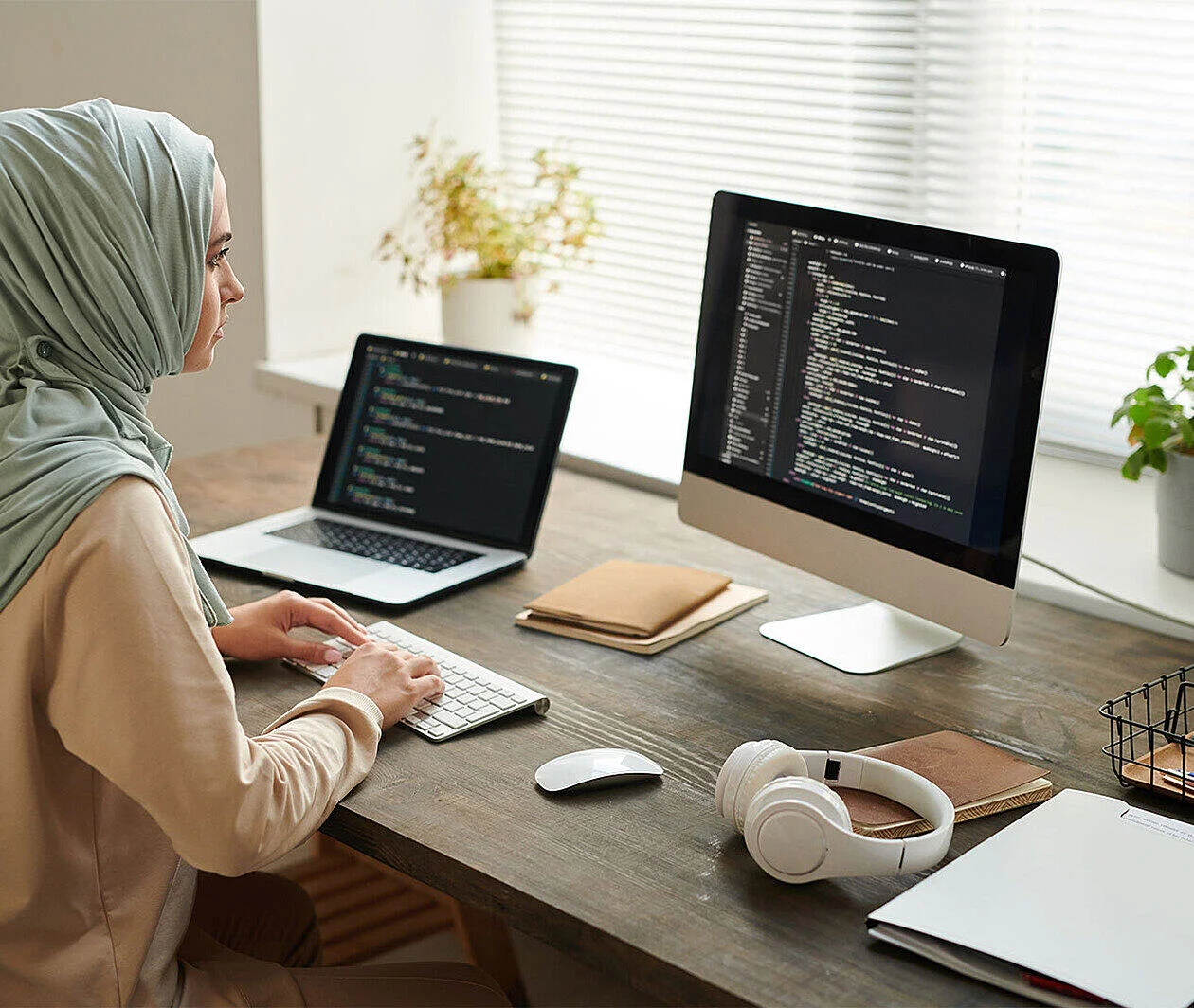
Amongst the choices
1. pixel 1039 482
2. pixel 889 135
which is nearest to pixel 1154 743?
pixel 1039 482

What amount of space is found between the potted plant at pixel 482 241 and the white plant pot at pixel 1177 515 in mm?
1340

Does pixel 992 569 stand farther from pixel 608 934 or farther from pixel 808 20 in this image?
pixel 808 20

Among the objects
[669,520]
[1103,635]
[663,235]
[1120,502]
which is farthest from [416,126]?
[1103,635]

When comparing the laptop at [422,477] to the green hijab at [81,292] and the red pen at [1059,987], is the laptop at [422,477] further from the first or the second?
the red pen at [1059,987]

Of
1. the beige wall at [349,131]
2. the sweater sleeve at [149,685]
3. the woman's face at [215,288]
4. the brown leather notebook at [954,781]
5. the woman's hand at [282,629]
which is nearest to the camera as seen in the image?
the sweater sleeve at [149,685]

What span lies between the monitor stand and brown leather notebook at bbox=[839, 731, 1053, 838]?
0.19m

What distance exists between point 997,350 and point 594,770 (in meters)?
0.55

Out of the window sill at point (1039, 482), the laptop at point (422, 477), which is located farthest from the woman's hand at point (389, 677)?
the window sill at point (1039, 482)

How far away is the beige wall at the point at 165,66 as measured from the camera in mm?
2457

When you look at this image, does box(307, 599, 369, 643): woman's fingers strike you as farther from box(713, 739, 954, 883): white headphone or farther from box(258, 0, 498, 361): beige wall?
box(258, 0, 498, 361): beige wall

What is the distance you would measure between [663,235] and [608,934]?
1942 millimetres

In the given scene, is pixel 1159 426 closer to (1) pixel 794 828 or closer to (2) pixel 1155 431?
(2) pixel 1155 431

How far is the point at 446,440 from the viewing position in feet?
5.83

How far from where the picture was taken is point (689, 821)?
→ 44.3 inches
